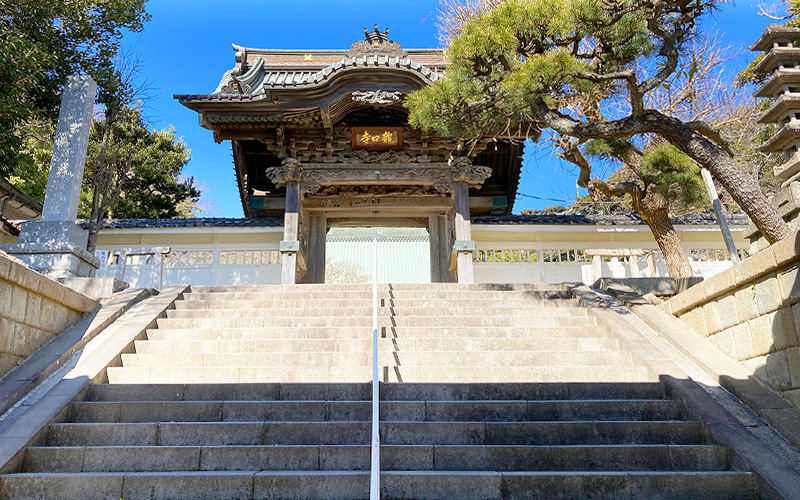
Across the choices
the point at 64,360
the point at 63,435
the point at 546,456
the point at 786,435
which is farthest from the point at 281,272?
the point at 786,435

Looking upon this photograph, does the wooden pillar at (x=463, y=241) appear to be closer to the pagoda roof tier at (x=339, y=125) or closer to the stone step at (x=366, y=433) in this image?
A: the pagoda roof tier at (x=339, y=125)

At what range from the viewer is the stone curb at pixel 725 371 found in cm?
386

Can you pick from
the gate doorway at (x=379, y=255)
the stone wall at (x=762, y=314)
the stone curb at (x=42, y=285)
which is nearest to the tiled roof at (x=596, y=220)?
the stone wall at (x=762, y=314)

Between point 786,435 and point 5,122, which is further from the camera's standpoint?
point 5,122

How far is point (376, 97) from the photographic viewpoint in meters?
9.70

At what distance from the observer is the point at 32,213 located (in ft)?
40.7

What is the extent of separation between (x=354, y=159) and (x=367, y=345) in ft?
20.1

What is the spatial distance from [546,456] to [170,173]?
51.6 feet

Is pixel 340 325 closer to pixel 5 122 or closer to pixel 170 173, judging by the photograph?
pixel 5 122

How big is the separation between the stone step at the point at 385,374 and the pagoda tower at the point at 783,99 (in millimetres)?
2552

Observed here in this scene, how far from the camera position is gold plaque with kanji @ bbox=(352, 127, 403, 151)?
416 inches

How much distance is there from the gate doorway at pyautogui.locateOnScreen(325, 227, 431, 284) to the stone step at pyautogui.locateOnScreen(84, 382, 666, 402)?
15473 mm

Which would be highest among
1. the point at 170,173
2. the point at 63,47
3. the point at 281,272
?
the point at 170,173

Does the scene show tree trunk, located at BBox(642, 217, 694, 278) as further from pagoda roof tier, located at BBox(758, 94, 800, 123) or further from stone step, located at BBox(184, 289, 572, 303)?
pagoda roof tier, located at BBox(758, 94, 800, 123)
